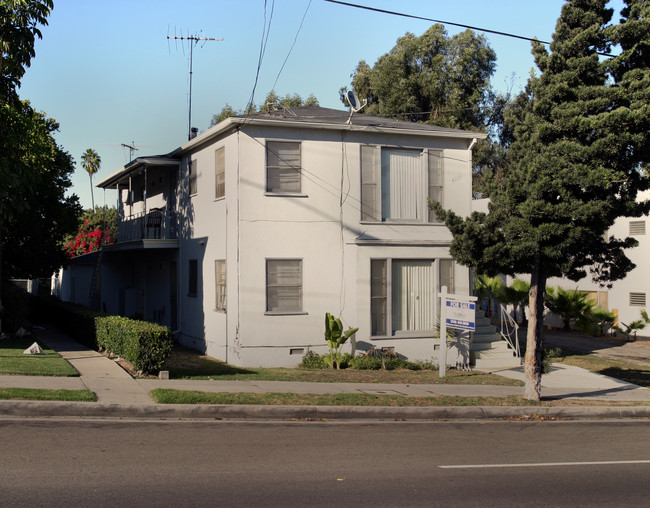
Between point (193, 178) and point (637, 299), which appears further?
point (637, 299)

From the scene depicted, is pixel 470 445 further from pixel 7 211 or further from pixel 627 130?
pixel 7 211

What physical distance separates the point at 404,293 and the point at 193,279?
6.58 meters

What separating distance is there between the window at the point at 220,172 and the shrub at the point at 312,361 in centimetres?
493

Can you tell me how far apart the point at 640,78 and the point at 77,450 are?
1161cm

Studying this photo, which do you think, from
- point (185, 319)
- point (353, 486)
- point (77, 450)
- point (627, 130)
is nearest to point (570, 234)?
point (627, 130)

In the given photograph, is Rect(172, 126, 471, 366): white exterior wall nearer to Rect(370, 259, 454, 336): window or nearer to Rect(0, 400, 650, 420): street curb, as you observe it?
Rect(370, 259, 454, 336): window

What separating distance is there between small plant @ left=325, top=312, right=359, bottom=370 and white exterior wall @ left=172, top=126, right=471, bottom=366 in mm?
523

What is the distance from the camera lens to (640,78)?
12.8m

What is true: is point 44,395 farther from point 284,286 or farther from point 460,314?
point 460,314

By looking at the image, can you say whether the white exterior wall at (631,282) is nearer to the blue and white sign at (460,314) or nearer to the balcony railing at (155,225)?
the blue and white sign at (460,314)

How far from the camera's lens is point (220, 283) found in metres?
18.7

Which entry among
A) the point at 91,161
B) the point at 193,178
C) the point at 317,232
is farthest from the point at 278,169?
the point at 91,161

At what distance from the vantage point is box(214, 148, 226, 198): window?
1842 centimetres

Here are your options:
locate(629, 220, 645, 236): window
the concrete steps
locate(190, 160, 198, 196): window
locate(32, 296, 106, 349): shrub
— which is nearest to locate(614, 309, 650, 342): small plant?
locate(629, 220, 645, 236): window
